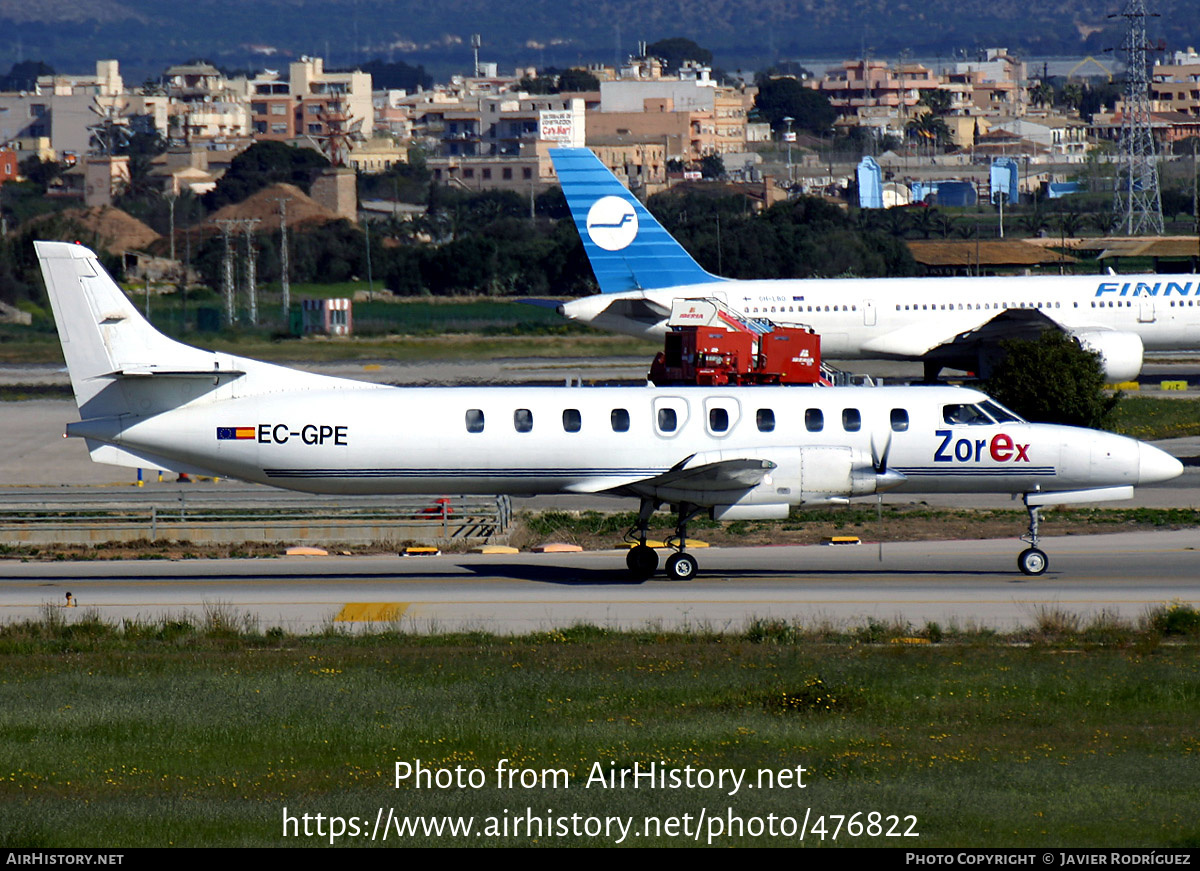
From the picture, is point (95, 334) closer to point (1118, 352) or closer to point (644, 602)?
point (644, 602)

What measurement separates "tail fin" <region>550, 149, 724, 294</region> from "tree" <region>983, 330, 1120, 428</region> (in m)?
12.8

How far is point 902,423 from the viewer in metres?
25.2

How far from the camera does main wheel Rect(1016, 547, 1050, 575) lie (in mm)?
24875

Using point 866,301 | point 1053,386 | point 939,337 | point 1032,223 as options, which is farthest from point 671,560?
point 1032,223

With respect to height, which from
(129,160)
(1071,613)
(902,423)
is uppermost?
(129,160)

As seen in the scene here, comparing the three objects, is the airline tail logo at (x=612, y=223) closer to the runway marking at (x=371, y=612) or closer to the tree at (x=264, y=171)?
the runway marking at (x=371, y=612)

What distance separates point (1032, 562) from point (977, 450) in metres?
2.04

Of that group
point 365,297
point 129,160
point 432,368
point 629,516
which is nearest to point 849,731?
point 629,516

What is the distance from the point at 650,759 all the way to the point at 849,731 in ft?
7.61

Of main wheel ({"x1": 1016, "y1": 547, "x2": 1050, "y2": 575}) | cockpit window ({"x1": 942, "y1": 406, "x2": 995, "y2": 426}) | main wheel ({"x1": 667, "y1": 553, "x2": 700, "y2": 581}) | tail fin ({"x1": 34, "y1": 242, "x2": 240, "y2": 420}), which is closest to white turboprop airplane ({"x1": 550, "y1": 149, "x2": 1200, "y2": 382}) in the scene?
cockpit window ({"x1": 942, "y1": 406, "x2": 995, "y2": 426})

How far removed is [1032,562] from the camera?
24906 millimetres

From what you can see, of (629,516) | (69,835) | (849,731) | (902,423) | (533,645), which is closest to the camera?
(69,835)

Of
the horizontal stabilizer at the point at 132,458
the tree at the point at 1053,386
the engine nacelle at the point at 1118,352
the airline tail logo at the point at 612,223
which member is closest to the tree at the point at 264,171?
the airline tail logo at the point at 612,223

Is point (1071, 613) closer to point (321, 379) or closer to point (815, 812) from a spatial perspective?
point (815, 812)
